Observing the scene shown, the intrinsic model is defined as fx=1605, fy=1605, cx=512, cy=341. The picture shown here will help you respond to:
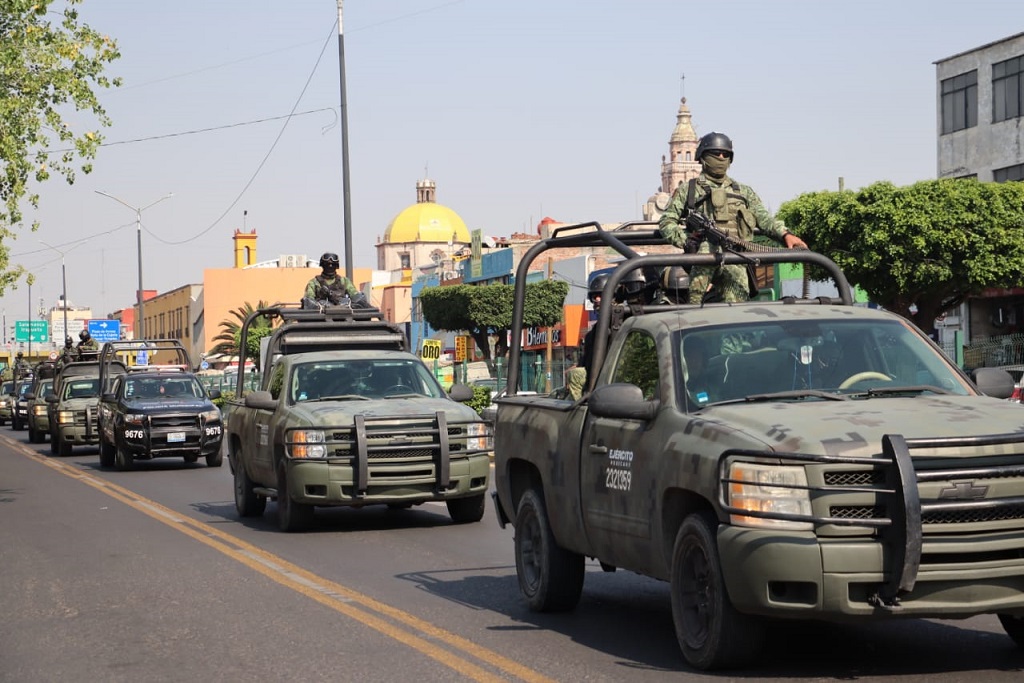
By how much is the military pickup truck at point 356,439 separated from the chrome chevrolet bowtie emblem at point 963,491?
8.66 m

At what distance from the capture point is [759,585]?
6746 millimetres

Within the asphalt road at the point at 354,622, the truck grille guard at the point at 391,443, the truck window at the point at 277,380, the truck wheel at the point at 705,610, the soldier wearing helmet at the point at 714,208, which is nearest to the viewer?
the truck wheel at the point at 705,610

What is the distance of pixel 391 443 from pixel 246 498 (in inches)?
110

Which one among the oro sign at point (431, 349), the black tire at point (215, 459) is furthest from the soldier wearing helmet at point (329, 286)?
the oro sign at point (431, 349)

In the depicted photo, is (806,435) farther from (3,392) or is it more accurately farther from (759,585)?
(3,392)

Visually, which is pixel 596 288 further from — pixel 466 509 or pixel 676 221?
pixel 466 509

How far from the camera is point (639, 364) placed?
855 cm

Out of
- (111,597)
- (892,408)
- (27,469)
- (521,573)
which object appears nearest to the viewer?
(892,408)

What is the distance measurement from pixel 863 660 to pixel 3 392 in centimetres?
6040

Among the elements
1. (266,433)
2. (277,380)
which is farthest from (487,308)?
(266,433)

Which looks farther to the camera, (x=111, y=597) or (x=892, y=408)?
(x=111, y=597)

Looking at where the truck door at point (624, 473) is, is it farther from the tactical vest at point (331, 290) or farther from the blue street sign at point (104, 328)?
the blue street sign at point (104, 328)

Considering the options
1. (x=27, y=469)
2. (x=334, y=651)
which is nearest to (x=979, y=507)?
(x=334, y=651)

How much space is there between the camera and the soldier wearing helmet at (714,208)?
10.6m
